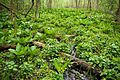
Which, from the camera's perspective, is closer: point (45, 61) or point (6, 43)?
point (45, 61)

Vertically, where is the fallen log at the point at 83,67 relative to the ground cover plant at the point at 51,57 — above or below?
below

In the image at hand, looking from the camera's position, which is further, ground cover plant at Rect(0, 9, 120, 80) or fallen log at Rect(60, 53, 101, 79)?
fallen log at Rect(60, 53, 101, 79)

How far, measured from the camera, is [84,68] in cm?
680

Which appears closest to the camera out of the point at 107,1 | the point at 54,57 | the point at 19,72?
the point at 19,72

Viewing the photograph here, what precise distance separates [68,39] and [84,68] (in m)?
3.05

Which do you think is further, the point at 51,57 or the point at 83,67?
the point at 51,57

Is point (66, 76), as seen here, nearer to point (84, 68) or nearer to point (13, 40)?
point (84, 68)

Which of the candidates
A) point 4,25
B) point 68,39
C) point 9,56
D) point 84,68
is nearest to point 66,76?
point 84,68

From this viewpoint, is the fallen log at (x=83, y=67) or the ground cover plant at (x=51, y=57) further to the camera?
the fallen log at (x=83, y=67)

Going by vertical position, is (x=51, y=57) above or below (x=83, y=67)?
above

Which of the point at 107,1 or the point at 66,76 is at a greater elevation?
the point at 107,1

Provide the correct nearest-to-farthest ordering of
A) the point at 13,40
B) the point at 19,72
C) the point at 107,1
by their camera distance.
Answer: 1. the point at 19,72
2. the point at 13,40
3. the point at 107,1

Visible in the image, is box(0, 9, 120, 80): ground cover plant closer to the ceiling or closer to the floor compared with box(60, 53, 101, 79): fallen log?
closer to the ceiling

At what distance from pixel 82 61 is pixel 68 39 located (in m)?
2.78
